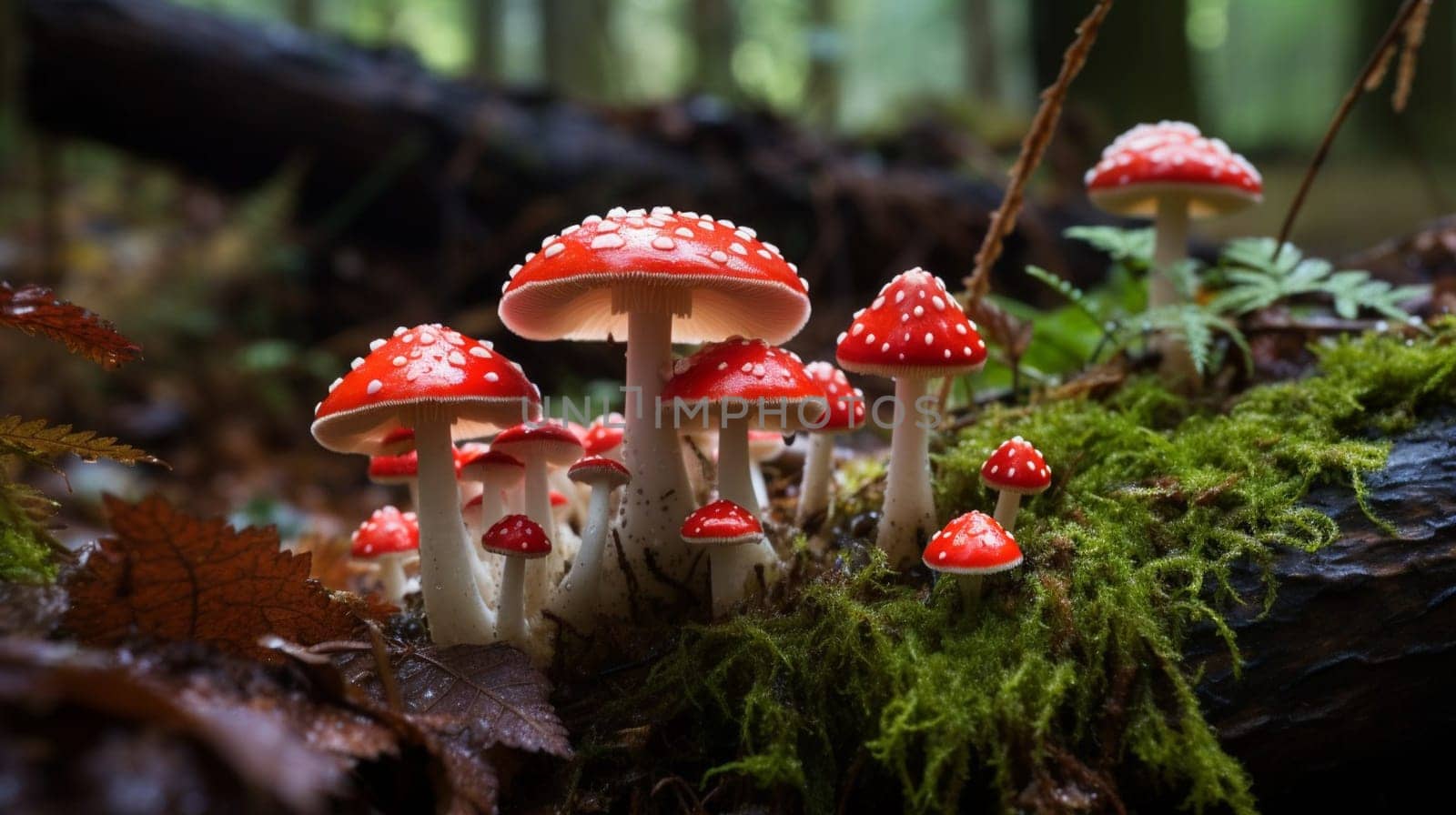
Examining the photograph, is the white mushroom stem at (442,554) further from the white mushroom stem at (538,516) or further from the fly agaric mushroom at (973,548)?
the fly agaric mushroom at (973,548)

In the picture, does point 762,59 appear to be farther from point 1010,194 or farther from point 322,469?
point 1010,194

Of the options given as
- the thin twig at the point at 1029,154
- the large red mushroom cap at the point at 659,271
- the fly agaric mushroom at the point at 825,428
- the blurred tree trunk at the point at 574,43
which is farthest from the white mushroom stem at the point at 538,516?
→ the blurred tree trunk at the point at 574,43

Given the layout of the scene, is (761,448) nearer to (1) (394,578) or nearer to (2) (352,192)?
(1) (394,578)

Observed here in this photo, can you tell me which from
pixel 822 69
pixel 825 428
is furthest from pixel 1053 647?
pixel 822 69

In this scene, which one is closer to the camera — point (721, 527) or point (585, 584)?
point (721, 527)

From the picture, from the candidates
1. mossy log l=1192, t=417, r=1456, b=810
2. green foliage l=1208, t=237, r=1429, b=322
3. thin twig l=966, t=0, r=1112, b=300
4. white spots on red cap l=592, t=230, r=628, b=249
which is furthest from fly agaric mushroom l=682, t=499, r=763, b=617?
green foliage l=1208, t=237, r=1429, b=322

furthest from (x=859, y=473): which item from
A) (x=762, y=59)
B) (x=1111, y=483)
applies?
(x=762, y=59)

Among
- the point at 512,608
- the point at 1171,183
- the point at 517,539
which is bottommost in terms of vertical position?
the point at 512,608
